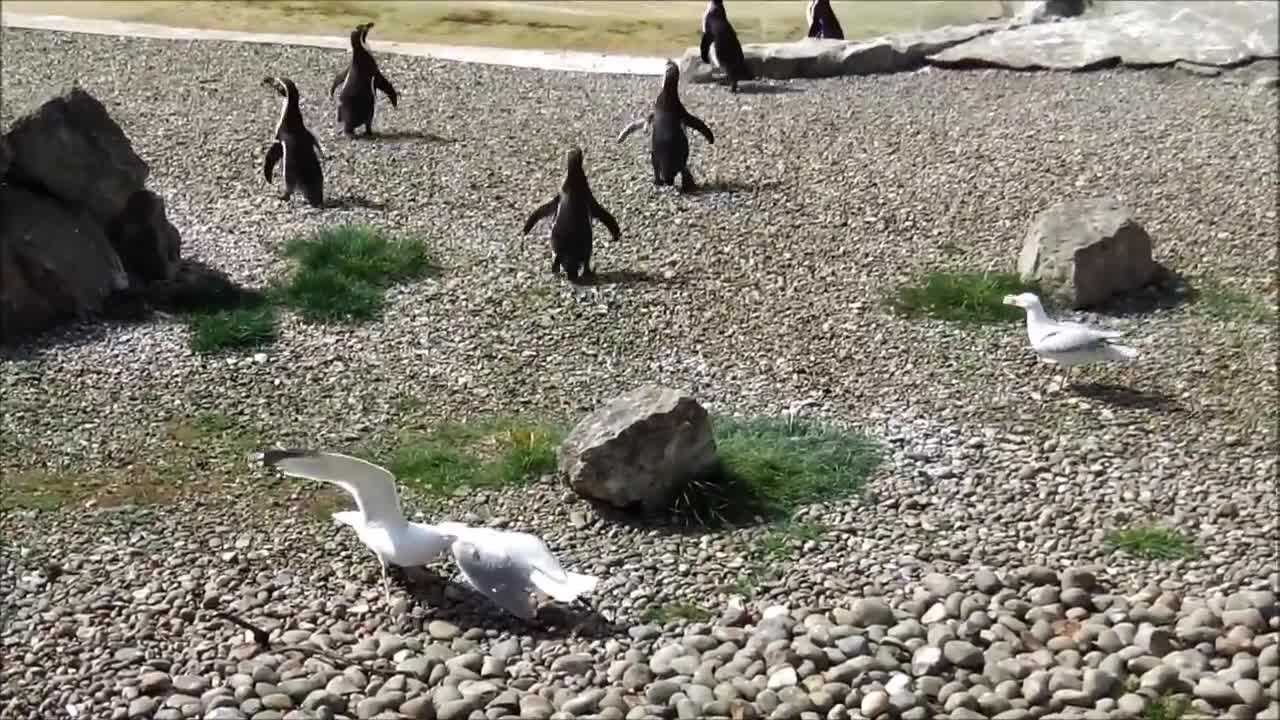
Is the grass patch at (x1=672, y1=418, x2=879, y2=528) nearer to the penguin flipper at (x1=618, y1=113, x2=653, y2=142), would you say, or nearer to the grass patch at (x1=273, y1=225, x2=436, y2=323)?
the grass patch at (x1=273, y1=225, x2=436, y2=323)

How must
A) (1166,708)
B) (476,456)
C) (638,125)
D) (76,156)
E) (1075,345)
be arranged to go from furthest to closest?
1. (638,125)
2. (76,156)
3. (1075,345)
4. (476,456)
5. (1166,708)

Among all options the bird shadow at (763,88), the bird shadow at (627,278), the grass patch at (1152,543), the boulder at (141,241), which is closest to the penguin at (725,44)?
the bird shadow at (763,88)

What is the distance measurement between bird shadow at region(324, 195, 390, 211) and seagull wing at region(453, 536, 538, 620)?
466cm

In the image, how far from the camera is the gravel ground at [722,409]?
474 cm

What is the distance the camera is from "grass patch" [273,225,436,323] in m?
7.62

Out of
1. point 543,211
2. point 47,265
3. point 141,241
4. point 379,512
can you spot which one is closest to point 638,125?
point 543,211

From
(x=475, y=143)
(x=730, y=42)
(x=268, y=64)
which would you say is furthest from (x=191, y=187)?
(x=730, y=42)

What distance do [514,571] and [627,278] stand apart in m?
3.37

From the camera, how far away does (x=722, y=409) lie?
6.56 metres

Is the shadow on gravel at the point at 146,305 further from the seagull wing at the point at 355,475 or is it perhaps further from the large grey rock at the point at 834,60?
the large grey rock at the point at 834,60

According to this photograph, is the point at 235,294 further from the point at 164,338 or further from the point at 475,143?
the point at 475,143

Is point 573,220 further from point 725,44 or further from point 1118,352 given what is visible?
point 725,44

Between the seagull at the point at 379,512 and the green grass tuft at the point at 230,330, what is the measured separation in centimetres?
230

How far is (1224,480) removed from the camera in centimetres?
579
